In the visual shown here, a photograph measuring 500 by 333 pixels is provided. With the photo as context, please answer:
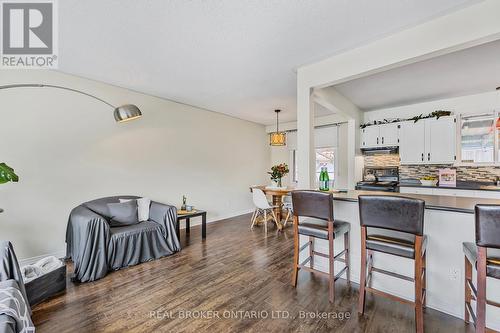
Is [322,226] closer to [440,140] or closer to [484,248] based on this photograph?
[484,248]

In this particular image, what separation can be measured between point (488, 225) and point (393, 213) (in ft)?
1.64

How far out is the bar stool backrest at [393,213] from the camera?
161 centimetres

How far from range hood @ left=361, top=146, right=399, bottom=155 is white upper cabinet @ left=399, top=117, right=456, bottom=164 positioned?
14 cm

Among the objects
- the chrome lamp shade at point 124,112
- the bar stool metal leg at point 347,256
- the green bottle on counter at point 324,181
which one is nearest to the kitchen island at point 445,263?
the bar stool metal leg at point 347,256

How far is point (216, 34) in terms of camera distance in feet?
7.27

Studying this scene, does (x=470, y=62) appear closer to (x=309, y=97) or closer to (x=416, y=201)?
(x=309, y=97)

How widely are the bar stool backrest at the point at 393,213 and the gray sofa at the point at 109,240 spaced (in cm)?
261

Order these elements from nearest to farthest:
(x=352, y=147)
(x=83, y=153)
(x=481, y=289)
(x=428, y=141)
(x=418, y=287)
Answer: (x=481, y=289), (x=418, y=287), (x=83, y=153), (x=428, y=141), (x=352, y=147)

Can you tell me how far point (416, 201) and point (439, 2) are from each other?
1647 millimetres

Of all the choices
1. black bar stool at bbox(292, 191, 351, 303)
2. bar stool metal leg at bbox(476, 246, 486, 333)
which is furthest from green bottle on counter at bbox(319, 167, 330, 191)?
bar stool metal leg at bbox(476, 246, 486, 333)

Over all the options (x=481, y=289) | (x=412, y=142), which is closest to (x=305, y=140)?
(x=481, y=289)

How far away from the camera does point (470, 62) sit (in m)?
2.76

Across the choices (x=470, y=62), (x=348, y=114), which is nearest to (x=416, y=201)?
(x=470, y=62)

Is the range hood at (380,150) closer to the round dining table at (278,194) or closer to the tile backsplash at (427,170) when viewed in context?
the tile backsplash at (427,170)
